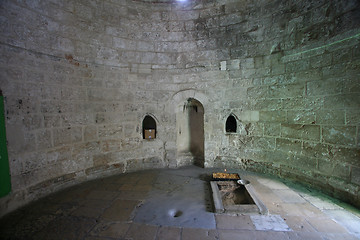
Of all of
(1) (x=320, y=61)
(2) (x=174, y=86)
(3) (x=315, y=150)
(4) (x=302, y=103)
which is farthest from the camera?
(2) (x=174, y=86)

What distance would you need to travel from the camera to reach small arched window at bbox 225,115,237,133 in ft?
15.0

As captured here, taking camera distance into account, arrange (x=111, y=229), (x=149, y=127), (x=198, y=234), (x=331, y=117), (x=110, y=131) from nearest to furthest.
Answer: (x=198, y=234)
(x=111, y=229)
(x=331, y=117)
(x=110, y=131)
(x=149, y=127)

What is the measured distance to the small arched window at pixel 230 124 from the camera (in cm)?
457

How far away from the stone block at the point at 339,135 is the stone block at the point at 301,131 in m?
0.13

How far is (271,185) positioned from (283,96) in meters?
1.86

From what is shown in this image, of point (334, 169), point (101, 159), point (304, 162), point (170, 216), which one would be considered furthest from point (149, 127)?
point (334, 169)

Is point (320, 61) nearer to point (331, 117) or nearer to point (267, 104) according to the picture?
point (331, 117)

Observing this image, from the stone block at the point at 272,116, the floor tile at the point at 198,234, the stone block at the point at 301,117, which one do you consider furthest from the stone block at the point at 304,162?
the floor tile at the point at 198,234

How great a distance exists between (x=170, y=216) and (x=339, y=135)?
10.0 ft

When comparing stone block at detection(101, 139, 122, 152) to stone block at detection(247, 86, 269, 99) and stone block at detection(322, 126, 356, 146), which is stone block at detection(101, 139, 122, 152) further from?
stone block at detection(322, 126, 356, 146)

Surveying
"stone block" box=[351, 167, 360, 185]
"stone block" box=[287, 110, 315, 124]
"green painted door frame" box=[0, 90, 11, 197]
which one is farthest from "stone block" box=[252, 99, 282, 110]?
"green painted door frame" box=[0, 90, 11, 197]

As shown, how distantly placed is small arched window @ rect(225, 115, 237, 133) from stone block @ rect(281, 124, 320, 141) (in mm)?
1126

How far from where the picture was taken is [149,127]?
4844mm

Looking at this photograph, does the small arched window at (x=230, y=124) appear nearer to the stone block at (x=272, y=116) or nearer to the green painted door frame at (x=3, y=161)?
the stone block at (x=272, y=116)
